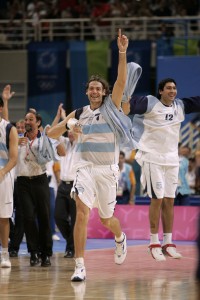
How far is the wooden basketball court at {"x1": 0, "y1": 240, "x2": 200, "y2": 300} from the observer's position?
29.2 ft

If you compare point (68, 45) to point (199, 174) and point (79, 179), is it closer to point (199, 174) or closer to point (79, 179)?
point (79, 179)

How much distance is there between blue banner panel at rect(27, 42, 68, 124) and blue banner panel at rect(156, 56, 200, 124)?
15.4 ft

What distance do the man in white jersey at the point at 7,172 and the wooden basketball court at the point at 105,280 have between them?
0.47 m

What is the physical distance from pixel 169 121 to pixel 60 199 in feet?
9.28

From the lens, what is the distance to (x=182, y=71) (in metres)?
20.3

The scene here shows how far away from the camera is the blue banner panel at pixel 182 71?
2020cm

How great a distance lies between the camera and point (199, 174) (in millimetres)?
5105

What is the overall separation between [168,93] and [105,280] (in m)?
2.75

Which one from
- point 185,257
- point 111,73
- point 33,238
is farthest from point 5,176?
point 111,73

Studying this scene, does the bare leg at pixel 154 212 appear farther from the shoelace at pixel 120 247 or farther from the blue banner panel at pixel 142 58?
the blue banner panel at pixel 142 58

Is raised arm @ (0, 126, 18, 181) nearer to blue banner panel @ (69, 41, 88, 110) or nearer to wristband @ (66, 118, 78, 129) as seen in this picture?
wristband @ (66, 118, 78, 129)

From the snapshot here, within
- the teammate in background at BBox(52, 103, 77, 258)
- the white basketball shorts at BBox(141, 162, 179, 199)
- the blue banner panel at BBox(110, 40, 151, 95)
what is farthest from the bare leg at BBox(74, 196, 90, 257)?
the blue banner panel at BBox(110, 40, 151, 95)

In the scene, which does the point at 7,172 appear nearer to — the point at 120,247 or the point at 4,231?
the point at 4,231

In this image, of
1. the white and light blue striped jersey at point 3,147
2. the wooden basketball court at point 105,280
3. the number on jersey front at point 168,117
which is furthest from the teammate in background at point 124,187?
the white and light blue striped jersey at point 3,147
